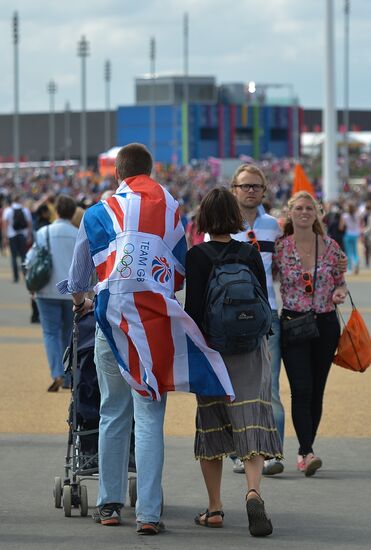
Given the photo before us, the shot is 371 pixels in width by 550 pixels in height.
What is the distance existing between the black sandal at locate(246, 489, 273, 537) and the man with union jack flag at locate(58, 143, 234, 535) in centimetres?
43

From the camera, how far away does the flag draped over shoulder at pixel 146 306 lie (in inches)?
262

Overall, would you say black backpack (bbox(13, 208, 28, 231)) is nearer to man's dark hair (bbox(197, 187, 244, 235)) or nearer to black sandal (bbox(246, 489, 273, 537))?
man's dark hair (bbox(197, 187, 244, 235))

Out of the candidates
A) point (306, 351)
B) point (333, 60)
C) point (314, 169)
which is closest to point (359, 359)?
point (306, 351)

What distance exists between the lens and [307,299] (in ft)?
27.7

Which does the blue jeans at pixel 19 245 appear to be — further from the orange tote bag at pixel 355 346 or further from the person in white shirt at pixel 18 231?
the orange tote bag at pixel 355 346

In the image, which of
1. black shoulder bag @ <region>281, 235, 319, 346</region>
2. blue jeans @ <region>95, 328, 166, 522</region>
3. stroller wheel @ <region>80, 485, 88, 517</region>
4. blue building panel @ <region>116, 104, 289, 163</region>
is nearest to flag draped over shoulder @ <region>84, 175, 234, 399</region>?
blue jeans @ <region>95, 328, 166, 522</region>

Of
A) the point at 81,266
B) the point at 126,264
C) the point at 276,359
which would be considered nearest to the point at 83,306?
the point at 81,266

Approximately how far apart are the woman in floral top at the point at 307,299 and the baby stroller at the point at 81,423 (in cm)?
138

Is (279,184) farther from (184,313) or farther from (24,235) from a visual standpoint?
(184,313)

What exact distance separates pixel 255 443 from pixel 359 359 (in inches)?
69.4

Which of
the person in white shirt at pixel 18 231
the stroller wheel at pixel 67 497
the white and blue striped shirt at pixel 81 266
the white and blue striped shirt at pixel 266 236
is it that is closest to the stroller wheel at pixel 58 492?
the stroller wheel at pixel 67 497

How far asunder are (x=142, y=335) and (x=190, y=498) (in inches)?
53.8

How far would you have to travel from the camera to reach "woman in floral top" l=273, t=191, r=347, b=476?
844 centimetres

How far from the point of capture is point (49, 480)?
8.19 metres
